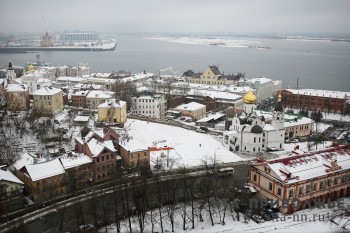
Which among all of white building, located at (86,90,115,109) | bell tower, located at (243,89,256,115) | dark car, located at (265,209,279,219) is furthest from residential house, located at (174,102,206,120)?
dark car, located at (265,209,279,219)

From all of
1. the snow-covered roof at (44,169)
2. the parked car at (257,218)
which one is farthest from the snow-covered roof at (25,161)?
the parked car at (257,218)

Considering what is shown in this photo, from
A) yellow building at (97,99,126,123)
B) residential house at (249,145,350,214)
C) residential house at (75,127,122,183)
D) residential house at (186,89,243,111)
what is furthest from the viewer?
residential house at (186,89,243,111)

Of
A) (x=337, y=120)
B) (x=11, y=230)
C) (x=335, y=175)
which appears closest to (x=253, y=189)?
(x=335, y=175)

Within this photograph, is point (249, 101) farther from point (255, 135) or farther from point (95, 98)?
point (95, 98)

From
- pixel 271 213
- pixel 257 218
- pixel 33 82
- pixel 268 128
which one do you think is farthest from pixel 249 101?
pixel 33 82

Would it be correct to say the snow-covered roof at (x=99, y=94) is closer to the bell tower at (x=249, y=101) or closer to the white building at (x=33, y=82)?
the white building at (x=33, y=82)

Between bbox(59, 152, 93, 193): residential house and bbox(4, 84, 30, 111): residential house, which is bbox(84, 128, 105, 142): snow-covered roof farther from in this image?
bbox(4, 84, 30, 111): residential house

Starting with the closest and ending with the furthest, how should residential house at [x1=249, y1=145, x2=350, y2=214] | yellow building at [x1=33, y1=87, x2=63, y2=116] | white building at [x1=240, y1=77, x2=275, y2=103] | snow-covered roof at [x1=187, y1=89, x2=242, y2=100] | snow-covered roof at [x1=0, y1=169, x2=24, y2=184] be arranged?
snow-covered roof at [x1=0, y1=169, x2=24, y2=184], residential house at [x1=249, y1=145, x2=350, y2=214], yellow building at [x1=33, y1=87, x2=63, y2=116], snow-covered roof at [x1=187, y1=89, x2=242, y2=100], white building at [x1=240, y1=77, x2=275, y2=103]
